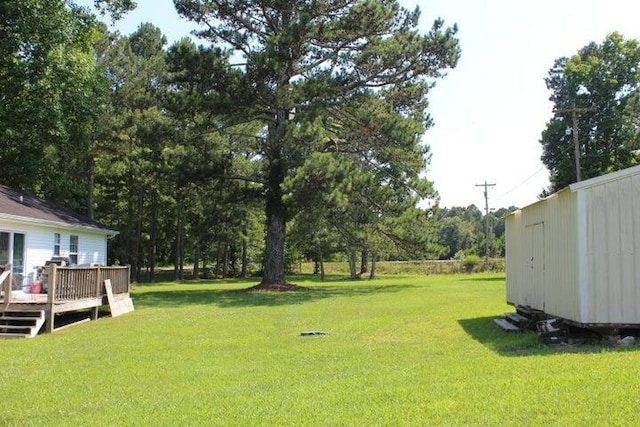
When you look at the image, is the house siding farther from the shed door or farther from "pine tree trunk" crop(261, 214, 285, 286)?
the shed door

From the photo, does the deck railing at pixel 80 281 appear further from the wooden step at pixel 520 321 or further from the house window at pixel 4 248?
the wooden step at pixel 520 321

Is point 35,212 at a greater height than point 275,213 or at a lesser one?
lesser

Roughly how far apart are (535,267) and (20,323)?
40.8 ft

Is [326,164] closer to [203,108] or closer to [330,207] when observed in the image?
[330,207]

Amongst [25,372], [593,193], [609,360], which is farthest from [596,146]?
[25,372]

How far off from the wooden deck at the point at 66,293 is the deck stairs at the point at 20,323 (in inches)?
6.1

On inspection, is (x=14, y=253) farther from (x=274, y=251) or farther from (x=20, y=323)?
(x=274, y=251)

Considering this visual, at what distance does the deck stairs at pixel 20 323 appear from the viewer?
46.0 feet

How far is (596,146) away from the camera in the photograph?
1570 inches

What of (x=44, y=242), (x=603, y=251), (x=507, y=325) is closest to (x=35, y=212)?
(x=44, y=242)

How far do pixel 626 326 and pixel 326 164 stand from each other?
1515cm

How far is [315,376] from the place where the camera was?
841 cm

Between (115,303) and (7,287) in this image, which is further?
(115,303)

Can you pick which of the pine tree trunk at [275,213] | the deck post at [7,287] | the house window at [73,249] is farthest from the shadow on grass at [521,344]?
the pine tree trunk at [275,213]
